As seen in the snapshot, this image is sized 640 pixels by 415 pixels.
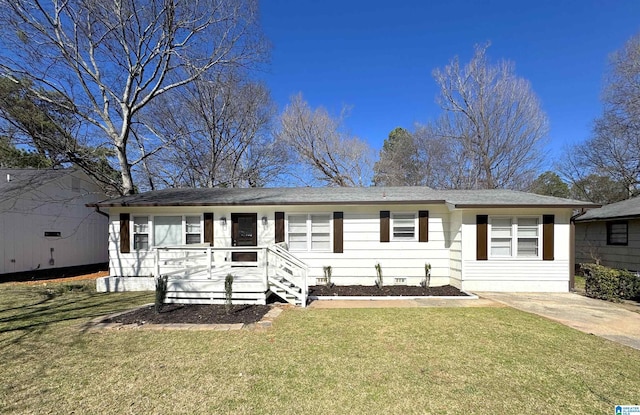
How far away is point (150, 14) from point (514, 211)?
52.5 feet

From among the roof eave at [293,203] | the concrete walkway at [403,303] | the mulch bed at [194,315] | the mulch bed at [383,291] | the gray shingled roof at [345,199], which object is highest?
Answer: the gray shingled roof at [345,199]

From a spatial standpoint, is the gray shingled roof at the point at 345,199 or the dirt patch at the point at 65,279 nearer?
the gray shingled roof at the point at 345,199

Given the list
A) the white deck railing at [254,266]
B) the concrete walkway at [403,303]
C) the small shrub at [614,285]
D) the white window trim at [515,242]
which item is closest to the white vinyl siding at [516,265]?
the white window trim at [515,242]

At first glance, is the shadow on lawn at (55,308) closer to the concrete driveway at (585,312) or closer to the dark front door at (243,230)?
the dark front door at (243,230)

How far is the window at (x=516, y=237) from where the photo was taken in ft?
29.9

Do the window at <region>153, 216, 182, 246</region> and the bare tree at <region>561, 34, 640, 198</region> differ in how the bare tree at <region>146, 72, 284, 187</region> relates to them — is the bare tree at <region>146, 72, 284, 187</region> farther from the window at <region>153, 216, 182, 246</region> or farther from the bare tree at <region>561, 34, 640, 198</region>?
the bare tree at <region>561, 34, 640, 198</region>

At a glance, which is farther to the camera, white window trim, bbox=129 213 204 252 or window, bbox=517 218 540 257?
white window trim, bbox=129 213 204 252


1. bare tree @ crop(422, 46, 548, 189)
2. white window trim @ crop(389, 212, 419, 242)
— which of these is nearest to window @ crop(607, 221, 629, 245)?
bare tree @ crop(422, 46, 548, 189)

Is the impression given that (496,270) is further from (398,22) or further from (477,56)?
(477,56)

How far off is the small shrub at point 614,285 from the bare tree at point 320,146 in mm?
15249

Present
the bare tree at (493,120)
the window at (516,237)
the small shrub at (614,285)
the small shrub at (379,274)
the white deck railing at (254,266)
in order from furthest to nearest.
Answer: the bare tree at (493,120), the small shrub at (379,274), the window at (516,237), the small shrub at (614,285), the white deck railing at (254,266)

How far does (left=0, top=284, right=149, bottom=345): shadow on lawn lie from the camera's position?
5.63m

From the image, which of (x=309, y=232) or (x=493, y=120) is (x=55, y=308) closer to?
(x=309, y=232)

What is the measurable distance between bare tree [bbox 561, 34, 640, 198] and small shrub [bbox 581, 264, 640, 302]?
551 inches
